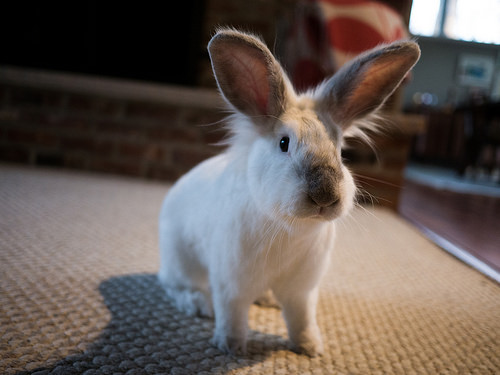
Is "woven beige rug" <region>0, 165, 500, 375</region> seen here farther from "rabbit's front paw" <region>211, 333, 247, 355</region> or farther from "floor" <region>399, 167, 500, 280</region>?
"floor" <region>399, 167, 500, 280</region>

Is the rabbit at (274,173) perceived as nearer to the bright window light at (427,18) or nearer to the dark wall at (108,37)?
the dark wall at (108,37)

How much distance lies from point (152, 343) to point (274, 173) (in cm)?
36

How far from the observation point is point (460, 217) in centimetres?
226

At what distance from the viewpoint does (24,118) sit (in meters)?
2.38

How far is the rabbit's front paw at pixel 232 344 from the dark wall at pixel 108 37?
2.19m

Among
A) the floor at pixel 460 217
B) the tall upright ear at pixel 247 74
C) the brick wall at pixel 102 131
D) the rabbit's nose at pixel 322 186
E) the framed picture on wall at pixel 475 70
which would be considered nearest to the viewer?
the rabbit's nose at pixel 322 186

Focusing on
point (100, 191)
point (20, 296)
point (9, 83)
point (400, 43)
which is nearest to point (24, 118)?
point (9, 83)

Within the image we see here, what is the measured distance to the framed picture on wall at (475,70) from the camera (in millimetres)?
7844

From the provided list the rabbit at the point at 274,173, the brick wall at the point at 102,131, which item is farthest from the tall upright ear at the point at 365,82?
the brick wall at the point at 102,131

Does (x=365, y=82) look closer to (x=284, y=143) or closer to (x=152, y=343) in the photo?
(x=284, y=143)

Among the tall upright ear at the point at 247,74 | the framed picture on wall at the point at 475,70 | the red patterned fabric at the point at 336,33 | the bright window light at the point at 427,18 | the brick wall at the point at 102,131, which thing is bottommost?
the brick wall at the point at 102,131

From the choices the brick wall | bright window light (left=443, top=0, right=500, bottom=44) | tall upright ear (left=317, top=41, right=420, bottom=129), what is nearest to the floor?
tall upright ear (left=317, top=41, right=420, bottom=129)

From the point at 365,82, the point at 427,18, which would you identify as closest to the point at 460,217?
the point at 365,82

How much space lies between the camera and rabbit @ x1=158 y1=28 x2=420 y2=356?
2.25 feet
